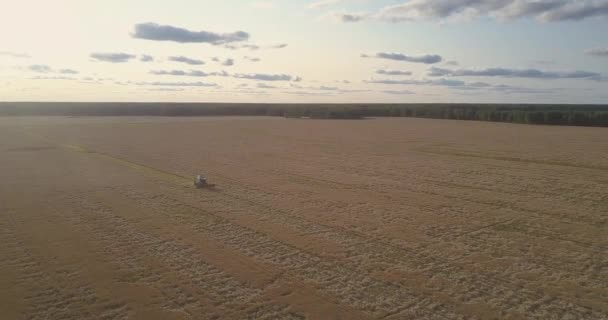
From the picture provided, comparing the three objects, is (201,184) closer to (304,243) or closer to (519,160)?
(304,243)

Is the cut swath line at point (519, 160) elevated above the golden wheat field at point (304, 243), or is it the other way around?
the cut swath line at point (519, 160)

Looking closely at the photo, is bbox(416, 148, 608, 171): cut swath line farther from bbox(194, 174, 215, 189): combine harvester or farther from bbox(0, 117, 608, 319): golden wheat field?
bbox(194, 174, 215, 189): combine harvester

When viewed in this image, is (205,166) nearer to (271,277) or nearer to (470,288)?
(271,277)

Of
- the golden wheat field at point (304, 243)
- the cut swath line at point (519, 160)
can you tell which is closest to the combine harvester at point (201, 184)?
the golden wheat field at point (304, 243)

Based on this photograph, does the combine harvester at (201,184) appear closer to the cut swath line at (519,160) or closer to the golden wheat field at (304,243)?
the golden wheat field at (304,243)

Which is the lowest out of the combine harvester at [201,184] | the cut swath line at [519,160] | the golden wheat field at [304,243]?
the golden wheat field at [304,243]

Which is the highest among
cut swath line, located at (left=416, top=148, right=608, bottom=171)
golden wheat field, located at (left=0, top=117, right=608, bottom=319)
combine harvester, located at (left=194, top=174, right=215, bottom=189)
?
cut swath line, located at (left=416, top=148, right=608, bottom=171)

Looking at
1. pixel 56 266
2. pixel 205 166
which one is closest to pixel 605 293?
pixel 56 266

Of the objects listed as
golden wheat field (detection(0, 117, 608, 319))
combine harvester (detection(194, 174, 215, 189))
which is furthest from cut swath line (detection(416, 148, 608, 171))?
combine harvester (detection(194, 174, 215, 189))
